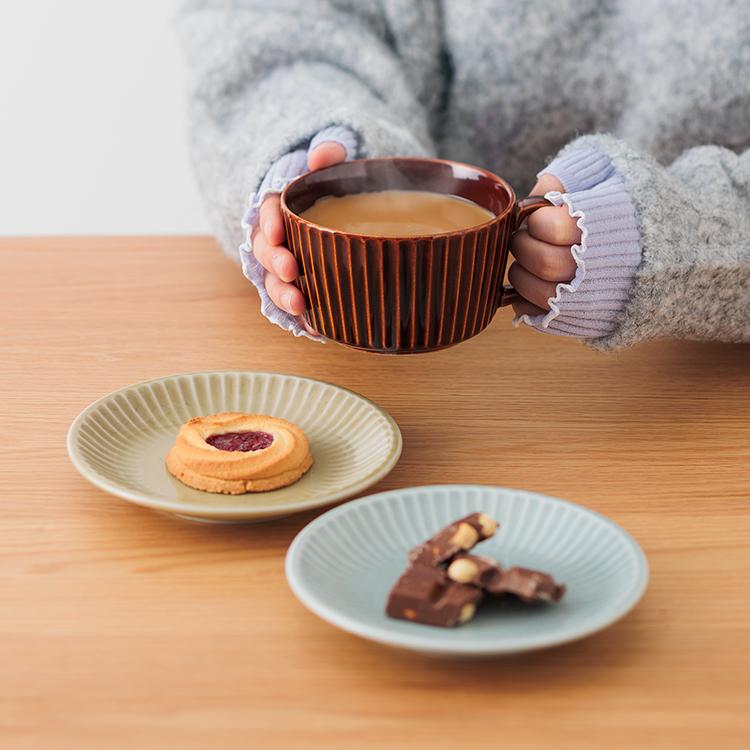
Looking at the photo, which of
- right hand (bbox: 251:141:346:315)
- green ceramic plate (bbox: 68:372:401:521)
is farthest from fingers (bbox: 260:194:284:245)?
green ceramic plate (bbox: 68:372:401:521)

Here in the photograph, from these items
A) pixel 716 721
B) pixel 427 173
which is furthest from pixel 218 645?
pixel 427 173

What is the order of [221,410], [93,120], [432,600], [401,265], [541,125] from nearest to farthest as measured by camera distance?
[432,600] < [401,265] < [221,410] < [541,125] < [93,120]

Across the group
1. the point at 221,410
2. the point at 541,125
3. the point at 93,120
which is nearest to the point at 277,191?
the point at 221,410

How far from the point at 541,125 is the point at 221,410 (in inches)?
23.3

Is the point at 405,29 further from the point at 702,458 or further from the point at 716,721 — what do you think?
the point at 716,721

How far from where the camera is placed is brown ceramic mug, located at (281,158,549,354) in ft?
1.91

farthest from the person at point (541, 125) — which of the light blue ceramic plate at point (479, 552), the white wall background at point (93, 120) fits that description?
the white wall background at point (93, 120)

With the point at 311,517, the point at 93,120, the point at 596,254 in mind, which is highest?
the point at 596,254

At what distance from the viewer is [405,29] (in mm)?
1079

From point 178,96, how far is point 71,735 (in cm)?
163

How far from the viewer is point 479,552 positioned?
53 cm

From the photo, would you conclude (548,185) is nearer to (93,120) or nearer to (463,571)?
(463,571)

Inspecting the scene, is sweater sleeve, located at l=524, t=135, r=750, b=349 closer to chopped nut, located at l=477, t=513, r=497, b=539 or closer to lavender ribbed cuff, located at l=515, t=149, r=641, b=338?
lavender ribbed cuff, located at l=515, t=149, r=641, b=338

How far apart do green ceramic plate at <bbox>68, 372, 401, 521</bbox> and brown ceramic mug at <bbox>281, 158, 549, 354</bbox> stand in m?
0.06
